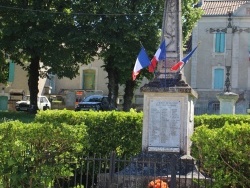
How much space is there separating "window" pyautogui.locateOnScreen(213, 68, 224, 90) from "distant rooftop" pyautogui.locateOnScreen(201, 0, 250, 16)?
481 cm

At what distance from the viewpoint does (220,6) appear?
42.7m

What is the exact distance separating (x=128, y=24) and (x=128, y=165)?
16.2 metres

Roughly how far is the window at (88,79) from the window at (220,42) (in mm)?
12036

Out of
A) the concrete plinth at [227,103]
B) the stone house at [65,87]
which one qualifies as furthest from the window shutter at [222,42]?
the concrete plinth at [227,103]

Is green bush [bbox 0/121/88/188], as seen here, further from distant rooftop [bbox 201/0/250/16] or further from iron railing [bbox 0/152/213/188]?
distant rooftop [bbox 201/0/250/16]

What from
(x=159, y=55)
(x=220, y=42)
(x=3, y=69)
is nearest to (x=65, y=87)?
(x=3, y=69)

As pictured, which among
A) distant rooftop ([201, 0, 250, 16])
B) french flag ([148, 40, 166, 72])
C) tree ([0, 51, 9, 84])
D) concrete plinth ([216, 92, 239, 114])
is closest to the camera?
french flag ([148, 40, 166, 72])

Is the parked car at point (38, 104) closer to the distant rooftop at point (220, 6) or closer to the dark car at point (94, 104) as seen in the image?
the dark car at point (94, 104)

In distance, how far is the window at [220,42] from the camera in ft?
138

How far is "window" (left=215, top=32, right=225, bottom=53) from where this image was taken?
138 feet

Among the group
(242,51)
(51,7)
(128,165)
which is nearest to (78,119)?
(128,165)

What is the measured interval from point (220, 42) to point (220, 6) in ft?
10.5

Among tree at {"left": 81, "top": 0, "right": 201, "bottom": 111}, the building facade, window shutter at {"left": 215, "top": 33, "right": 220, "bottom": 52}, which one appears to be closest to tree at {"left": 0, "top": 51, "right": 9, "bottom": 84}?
tree at {"left": 81, "top": 0, "right": 201, "bottom": 111}

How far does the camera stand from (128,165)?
12266 mm
